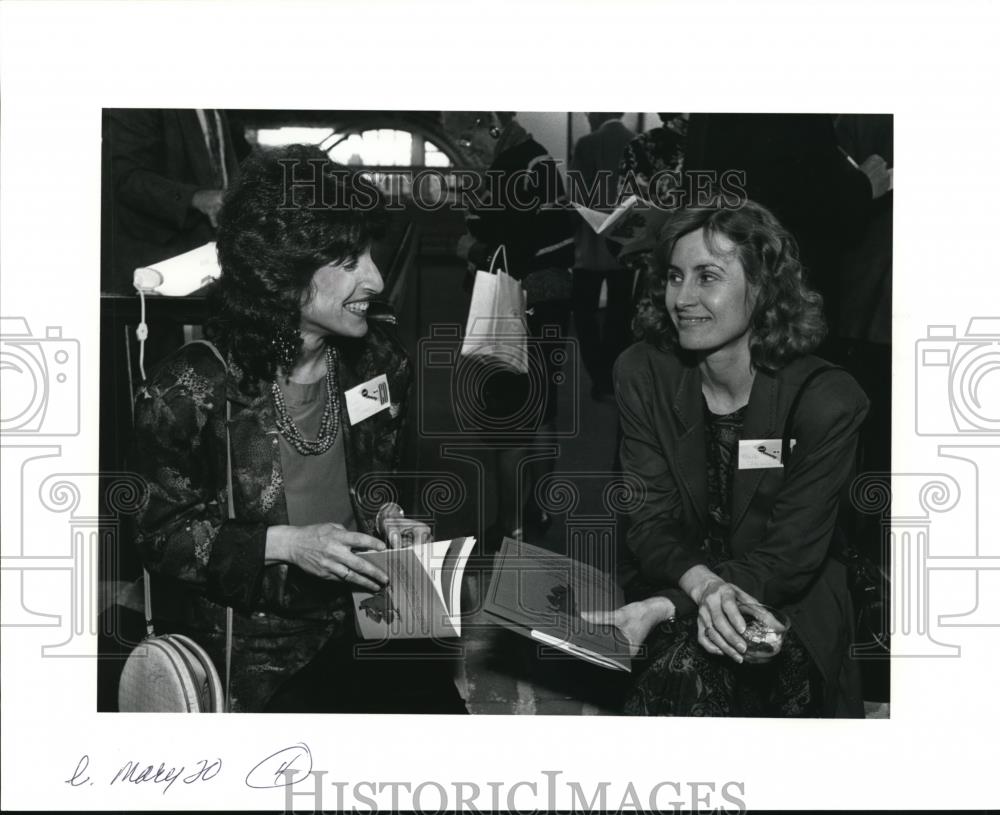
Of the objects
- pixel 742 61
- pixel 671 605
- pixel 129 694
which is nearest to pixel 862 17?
pixel 742 61

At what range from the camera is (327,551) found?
11.9 feet

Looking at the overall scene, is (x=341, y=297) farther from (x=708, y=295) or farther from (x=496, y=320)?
(x=708, y=295)

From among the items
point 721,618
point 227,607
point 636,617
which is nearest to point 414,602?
point 227,607

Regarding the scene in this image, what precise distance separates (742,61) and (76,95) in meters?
1.94

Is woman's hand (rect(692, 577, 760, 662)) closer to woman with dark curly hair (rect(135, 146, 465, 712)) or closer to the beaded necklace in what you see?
woman with dark curly hair (rect(135, 146, 465, 712))

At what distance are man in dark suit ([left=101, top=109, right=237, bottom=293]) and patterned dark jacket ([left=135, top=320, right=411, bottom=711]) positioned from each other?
0.32m

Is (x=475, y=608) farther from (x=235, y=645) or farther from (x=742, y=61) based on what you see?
(x=742, y=61)

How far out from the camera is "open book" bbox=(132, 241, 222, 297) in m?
3.62

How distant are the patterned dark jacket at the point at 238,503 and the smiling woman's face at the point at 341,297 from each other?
0.06 meters

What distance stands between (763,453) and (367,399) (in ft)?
3.79

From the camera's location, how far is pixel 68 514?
3.72m
